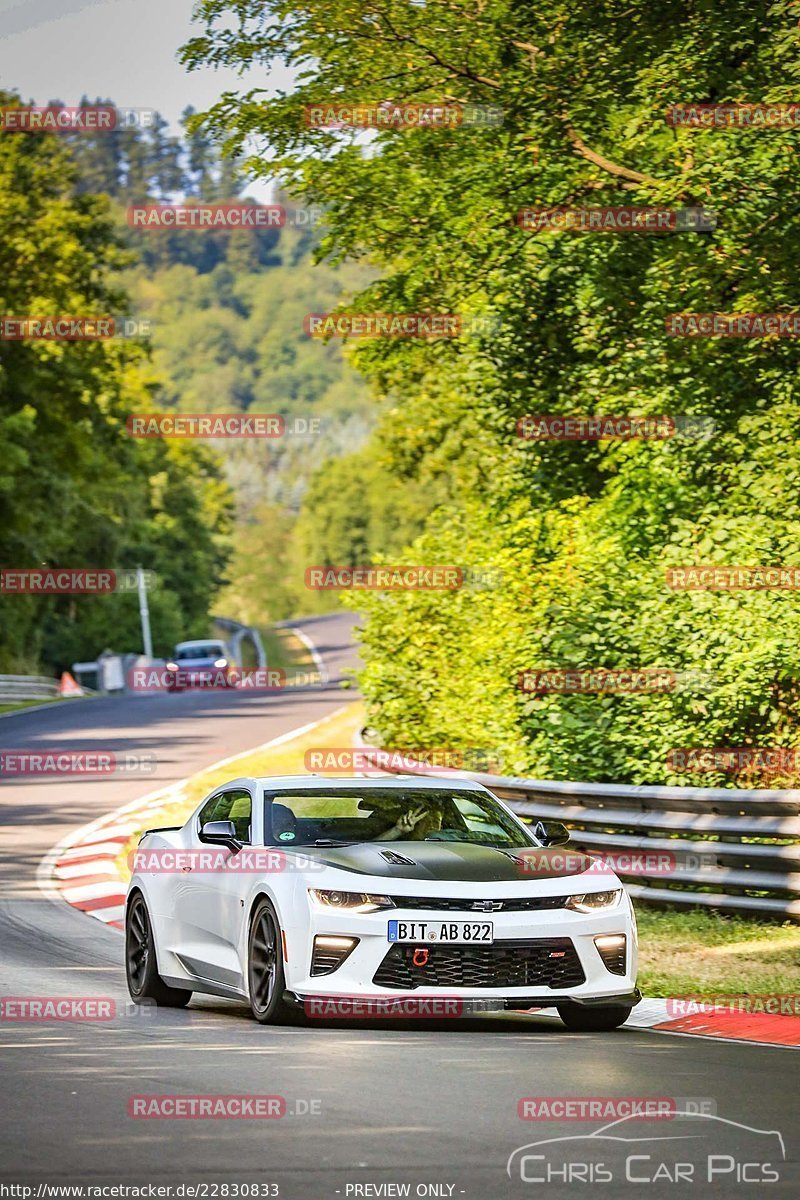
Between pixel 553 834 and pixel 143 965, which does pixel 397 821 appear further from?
pixel 143 965

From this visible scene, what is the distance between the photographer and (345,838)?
10609 millimetres

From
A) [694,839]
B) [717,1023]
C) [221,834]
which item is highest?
[221,834]

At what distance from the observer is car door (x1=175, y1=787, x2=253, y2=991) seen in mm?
10430

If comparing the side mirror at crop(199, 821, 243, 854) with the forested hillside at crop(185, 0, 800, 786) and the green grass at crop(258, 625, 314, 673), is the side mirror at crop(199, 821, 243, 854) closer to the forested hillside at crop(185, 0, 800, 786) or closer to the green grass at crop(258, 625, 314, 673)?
the forested hillside at crop(185, 0, 800, 786)

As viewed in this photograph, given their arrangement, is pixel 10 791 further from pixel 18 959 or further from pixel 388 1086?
pixel 388 1086

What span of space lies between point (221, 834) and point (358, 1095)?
312 cm

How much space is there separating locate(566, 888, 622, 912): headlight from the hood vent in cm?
82

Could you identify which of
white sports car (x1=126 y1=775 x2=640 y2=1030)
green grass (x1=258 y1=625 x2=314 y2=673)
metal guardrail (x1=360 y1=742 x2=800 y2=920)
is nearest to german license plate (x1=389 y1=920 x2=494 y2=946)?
white sports car (x1=126 y1=775 x2=640 y2=1030)

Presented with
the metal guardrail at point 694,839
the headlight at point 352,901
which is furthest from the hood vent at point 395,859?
the metal guardrail at point 694,839

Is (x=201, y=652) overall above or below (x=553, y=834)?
below

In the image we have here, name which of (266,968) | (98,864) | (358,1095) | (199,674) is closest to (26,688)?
(199,674)

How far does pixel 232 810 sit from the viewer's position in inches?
451

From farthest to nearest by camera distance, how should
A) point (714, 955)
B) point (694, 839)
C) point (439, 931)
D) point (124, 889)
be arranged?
point (124, 889) → point (694, 839) → point (714, 955) → point (439, 931)

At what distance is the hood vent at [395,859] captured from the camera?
997cm
